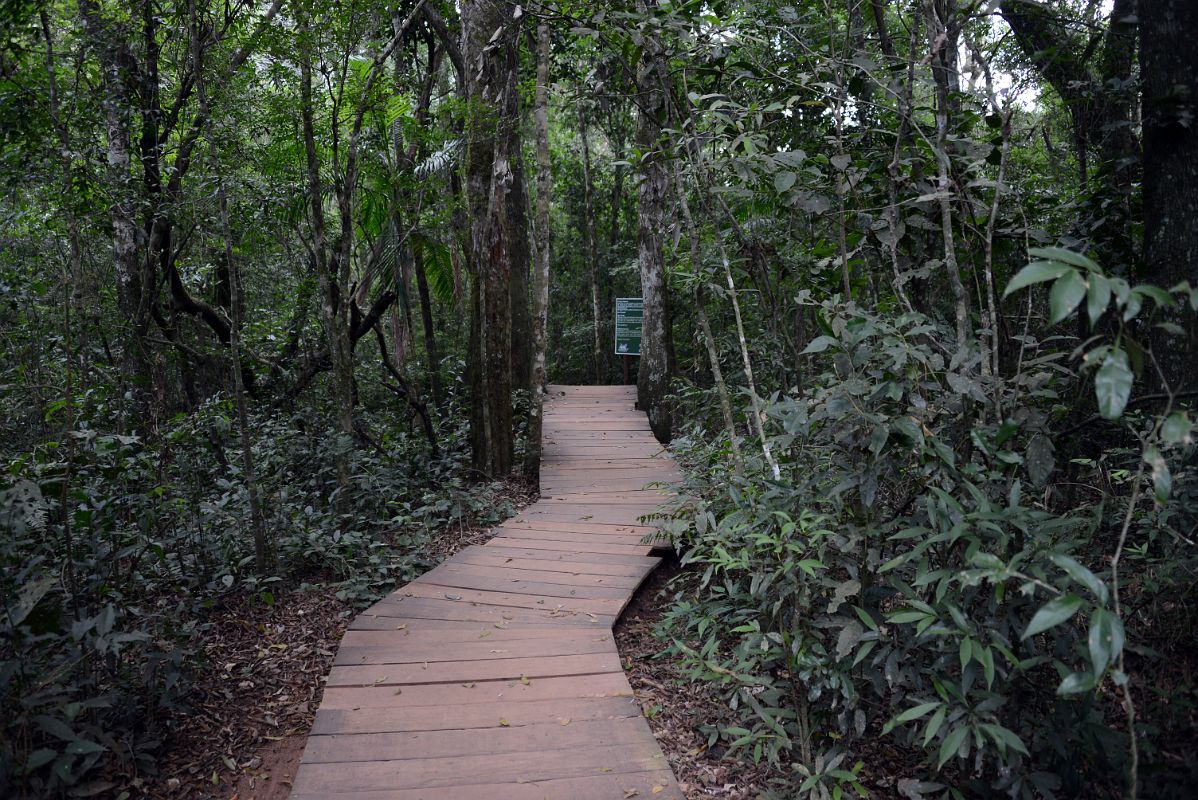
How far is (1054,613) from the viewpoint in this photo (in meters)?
1.58

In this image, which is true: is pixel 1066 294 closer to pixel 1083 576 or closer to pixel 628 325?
pixel 1083 576

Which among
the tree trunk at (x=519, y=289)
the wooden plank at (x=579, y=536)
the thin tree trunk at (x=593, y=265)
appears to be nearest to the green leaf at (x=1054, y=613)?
the wooden plank at (x=579, y=536)

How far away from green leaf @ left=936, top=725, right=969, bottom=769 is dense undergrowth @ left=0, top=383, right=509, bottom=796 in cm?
257

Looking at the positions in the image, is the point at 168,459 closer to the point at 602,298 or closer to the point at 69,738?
the point at 69,738

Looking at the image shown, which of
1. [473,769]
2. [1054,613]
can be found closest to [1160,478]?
[1054,613]

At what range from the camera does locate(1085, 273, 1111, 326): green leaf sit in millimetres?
1362

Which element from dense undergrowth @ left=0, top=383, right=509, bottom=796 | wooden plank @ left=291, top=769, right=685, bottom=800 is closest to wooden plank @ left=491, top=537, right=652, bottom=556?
dense undergrowth @ left=0, top=383, right=509, bottom=796

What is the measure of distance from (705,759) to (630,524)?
2714 millimetres

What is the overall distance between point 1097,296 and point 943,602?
117 centimetres

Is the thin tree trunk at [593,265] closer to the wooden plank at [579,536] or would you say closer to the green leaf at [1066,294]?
the wooden plank at [579,536]

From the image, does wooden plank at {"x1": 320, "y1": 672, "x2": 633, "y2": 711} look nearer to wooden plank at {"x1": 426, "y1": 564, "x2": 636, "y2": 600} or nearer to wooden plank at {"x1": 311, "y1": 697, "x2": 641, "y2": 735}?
wooden plank at {"x1": 311, "y1": 697, "x2": 641, "y2": 735}

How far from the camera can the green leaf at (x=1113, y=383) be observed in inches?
56.7

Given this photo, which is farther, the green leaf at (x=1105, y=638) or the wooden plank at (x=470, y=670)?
the wooden plank at (x=470, y=670)

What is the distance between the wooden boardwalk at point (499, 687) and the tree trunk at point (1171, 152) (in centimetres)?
305
